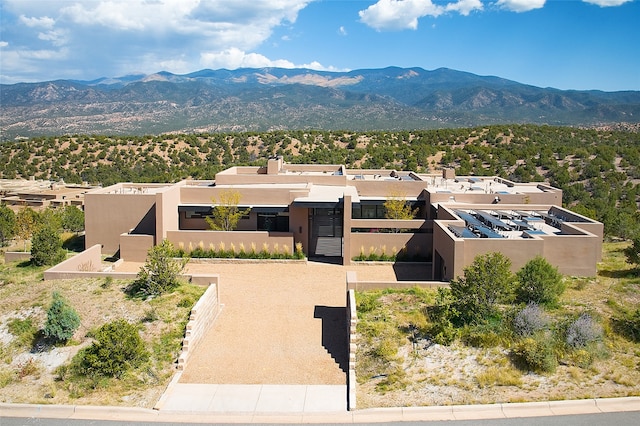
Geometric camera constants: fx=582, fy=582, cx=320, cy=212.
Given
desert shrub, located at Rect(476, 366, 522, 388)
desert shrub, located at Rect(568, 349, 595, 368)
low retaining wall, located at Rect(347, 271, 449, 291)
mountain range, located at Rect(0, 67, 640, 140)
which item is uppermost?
mountain range, located at Rect(0, 67, 640, 140)

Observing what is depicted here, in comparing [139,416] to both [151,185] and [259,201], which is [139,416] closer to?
[259,201]

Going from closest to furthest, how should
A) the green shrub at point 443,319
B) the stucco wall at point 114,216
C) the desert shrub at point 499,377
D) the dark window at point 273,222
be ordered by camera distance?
1. the desert shrub at point 499,377
2. the green shrub at point 443,319
3. the stucco wall at point 114,216
4. the dark window at point 273,222

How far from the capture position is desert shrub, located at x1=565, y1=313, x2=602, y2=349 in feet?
55.8

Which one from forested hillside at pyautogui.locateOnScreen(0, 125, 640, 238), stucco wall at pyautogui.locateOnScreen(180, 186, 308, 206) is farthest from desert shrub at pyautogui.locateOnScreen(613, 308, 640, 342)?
forested hillside at pyautogui.locateOnScreen(0, 125, 640, 238)

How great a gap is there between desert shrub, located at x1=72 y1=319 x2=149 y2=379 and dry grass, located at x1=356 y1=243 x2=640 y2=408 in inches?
269

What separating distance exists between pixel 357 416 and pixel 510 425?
377 cm

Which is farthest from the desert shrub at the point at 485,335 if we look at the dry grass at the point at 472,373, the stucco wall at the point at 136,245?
the stucco wall at the point at 136,245

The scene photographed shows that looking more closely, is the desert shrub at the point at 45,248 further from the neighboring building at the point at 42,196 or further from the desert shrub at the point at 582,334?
the neighboring building at the point at 42,196

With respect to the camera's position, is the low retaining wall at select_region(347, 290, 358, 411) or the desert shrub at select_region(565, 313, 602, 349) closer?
the low retaining wall at select_region(347, 290, 358, 411)

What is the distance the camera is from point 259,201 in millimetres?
33125

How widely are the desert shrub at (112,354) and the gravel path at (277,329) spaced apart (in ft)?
5.49

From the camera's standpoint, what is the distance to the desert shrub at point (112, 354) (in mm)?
17156

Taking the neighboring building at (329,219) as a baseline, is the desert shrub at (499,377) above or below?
below

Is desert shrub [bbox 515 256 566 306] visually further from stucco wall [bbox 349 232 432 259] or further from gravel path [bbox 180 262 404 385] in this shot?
stucco wall [bbox 349 232 432 259]
